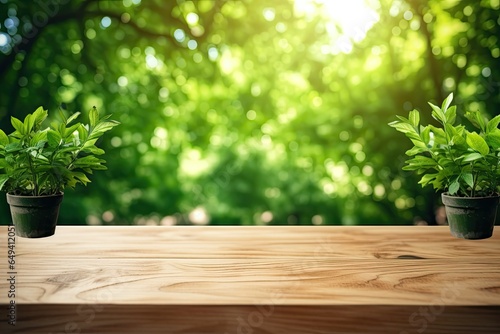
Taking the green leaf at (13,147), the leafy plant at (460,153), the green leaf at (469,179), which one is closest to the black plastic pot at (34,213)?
the green leaf at (13,147)

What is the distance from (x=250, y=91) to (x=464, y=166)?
1.48 metres

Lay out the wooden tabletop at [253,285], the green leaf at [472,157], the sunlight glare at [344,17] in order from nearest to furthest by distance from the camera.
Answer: the wooden tabletop at [253,285]
the green leaf at [472,157]
the sunlight glare at [344,17]

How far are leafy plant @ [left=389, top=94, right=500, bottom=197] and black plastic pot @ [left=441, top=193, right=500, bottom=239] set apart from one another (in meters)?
0.03

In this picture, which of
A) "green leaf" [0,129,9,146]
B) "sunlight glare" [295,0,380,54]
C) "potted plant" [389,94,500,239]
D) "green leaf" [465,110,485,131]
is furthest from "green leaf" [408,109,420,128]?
"sunlight glare" [295,0,380,54]

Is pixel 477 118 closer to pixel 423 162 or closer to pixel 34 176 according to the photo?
pixel 423 162

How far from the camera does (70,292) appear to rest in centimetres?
89

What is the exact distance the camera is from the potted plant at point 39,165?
1206 mm

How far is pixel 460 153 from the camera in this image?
123 cm

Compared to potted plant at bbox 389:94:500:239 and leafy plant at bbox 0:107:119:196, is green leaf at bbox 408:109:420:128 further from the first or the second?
leafy plant at bbox 0:107:119:196

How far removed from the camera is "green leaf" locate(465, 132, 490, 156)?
118 centimetres

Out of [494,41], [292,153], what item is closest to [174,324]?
[292,153]

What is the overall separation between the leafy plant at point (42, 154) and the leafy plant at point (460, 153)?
2.66ft

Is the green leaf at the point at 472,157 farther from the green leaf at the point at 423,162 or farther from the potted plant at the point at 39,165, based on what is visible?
the potted plant at the point at 39,165

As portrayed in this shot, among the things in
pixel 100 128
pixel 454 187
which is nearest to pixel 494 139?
pixel 454 187
